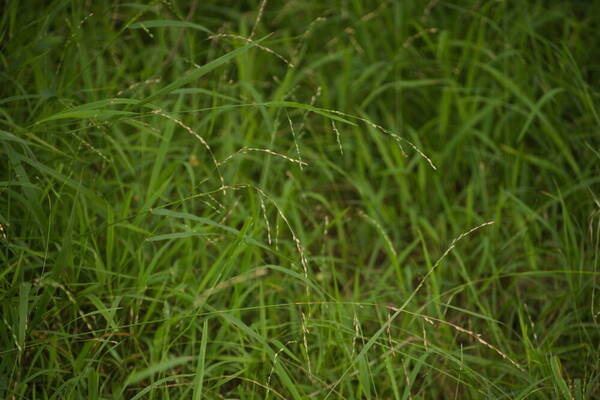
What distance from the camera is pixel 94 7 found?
216 cm

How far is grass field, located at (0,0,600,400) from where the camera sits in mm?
1484

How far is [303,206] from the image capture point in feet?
6.95

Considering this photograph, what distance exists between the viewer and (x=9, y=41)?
6.08 ft

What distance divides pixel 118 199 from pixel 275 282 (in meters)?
0.52

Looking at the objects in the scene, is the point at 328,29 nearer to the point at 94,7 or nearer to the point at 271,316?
the point at 94,7

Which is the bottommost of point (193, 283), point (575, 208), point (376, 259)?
point (376, 259)

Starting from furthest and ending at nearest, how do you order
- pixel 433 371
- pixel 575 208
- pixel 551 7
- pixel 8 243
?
1. pixel 551 7
2. pixel 575 208
3. pixel 433 371
4. pixel 8 243

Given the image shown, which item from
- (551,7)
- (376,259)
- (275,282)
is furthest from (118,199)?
(551,7)

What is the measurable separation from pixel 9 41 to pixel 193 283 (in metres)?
0.85

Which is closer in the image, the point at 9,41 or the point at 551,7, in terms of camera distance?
the point at 9,41

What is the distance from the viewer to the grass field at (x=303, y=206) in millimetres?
1484

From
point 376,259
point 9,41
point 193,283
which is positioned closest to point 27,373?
point 193,283

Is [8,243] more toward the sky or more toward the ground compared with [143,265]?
more toward the sky

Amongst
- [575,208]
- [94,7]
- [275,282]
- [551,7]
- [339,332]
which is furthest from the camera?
[551,7]
